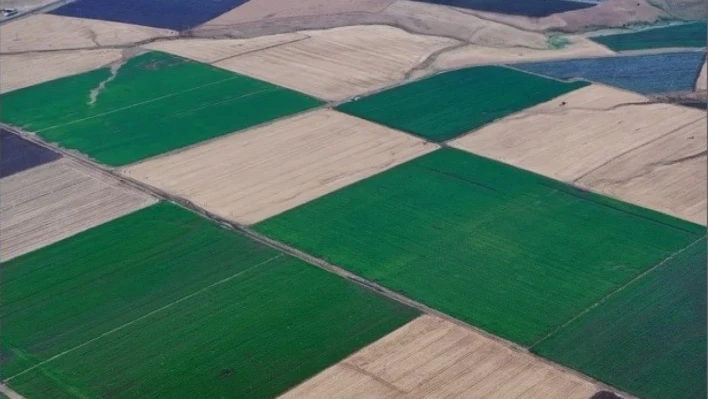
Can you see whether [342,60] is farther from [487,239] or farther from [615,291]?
[615,291]

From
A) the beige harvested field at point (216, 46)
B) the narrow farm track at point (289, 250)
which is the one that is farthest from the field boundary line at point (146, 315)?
the beige harvested field at point (216, 46)

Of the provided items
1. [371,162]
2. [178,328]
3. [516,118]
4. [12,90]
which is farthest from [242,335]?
[12,90]

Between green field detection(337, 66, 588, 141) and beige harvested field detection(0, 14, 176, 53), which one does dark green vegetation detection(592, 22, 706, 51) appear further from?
beige harvested field detection(0, 14, 176, 53)

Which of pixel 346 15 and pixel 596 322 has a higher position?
pixel 346 15

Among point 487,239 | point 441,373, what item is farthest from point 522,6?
point 441,373

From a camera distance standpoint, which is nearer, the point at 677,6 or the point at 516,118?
the point at 516,118

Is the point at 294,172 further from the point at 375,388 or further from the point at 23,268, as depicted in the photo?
the point at 375,388

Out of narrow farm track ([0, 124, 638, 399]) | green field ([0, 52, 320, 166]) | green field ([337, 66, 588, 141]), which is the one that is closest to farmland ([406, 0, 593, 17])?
green field ([337, 66, 588, 141])
